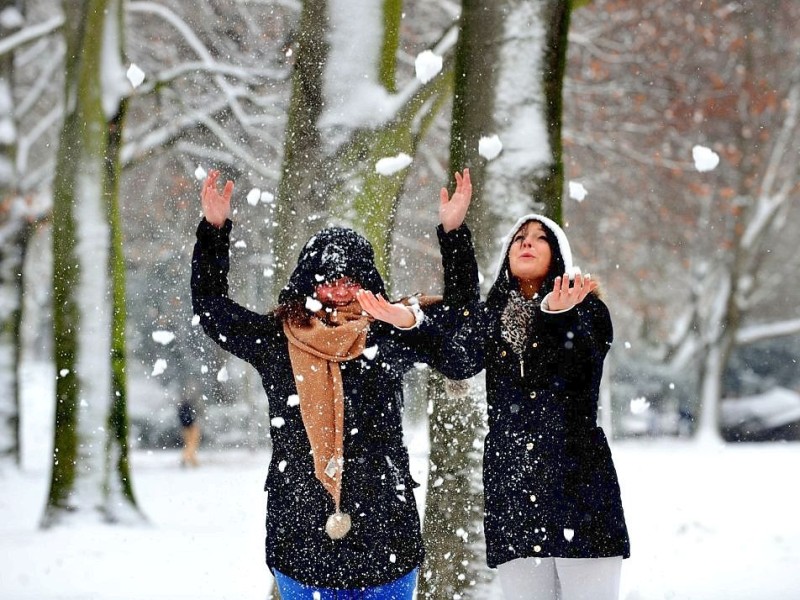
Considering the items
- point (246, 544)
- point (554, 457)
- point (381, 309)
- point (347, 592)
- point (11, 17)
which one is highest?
point (11, 17)

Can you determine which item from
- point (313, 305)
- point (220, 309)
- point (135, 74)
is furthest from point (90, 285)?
point (313, 305)

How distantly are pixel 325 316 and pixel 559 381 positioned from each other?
0.94 meters

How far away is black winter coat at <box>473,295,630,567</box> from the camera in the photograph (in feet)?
12.2

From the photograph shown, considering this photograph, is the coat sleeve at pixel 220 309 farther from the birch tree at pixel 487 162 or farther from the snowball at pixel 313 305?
the birch tree at pixel 487 162

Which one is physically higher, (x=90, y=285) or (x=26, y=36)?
(x=26, y=36)

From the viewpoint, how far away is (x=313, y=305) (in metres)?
3.66

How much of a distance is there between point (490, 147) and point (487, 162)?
0.08m

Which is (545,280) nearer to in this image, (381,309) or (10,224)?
(381,309)

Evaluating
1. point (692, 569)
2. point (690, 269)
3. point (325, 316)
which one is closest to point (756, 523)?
point (692, 569)

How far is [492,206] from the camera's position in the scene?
520 cm

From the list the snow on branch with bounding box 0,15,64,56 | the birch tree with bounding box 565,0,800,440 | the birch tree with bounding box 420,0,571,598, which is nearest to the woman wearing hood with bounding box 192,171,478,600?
the birch tree with bounding box 420,0,571,598

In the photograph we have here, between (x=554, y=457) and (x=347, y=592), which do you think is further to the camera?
(x=554, y=457)

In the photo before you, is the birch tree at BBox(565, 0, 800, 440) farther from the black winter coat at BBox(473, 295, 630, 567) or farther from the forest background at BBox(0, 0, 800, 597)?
the black winter coat at BBox(473, 295, 630, 567)

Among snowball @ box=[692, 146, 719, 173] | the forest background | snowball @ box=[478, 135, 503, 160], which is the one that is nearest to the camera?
snowball @ box=[692, 146, 719, 173]
